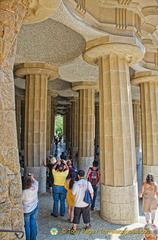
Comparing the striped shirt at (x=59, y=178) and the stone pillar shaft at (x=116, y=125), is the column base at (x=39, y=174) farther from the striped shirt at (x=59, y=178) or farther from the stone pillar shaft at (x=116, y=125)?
the stone pillar shaft at (x=116, y=125)

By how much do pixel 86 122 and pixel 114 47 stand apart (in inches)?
360

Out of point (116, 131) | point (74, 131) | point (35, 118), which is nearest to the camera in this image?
point (116, 131)

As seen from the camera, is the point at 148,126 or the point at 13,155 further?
the point at 148,126

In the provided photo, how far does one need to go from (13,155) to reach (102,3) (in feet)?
19.3

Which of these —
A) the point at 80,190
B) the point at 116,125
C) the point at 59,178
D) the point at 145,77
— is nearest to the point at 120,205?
the point at 80,190

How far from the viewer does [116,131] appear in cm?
716

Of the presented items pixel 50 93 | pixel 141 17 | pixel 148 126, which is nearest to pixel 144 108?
pixel 148 126

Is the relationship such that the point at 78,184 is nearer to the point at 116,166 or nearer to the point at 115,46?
the point at 116,166

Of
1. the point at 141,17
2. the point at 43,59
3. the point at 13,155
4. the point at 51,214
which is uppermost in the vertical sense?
the point at 141,17

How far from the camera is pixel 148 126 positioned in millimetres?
11641

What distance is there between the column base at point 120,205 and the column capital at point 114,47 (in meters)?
4.59

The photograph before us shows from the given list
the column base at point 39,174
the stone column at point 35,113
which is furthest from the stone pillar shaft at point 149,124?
the column base at point 39,174

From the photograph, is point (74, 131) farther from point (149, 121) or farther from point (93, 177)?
point (93, 177)

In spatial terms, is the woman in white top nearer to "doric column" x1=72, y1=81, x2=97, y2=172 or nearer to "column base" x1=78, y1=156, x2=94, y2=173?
"column base" x1=78, y1=156, x2=94, y2=173
